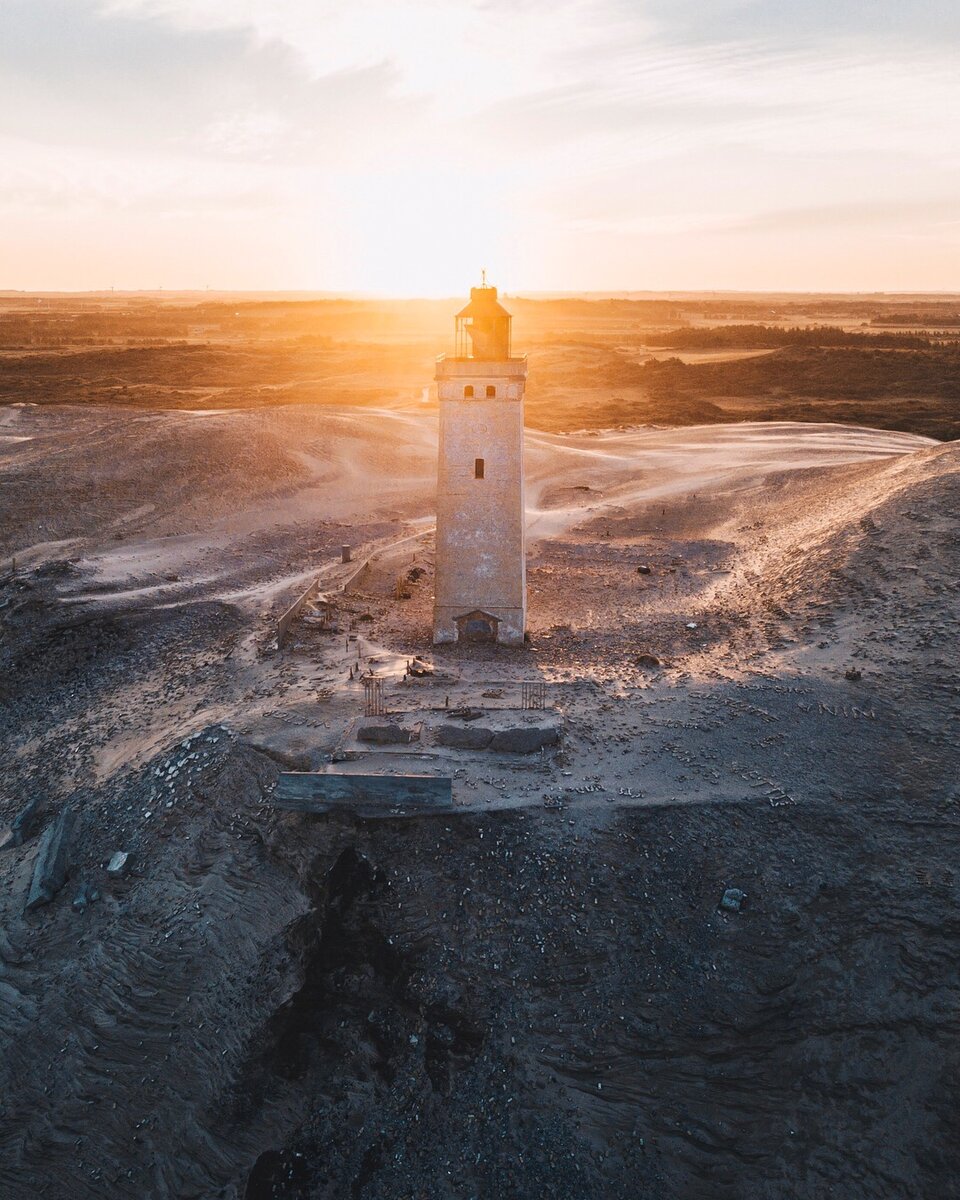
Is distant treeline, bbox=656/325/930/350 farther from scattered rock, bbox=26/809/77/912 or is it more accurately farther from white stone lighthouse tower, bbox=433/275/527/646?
scattered rock, bbox=26/809/77/912

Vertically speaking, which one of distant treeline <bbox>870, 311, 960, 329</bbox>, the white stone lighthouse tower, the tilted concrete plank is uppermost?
distant treeline <bbox>870, 311, 960, 329</bbox>

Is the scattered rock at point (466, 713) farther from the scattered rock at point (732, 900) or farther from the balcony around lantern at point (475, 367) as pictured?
the balcony around lantern at point (475, 367)

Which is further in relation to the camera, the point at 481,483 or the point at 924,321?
the point at 924,321

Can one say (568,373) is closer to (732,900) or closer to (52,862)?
(52,862)

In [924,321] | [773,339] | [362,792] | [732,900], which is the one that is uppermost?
[924,321]

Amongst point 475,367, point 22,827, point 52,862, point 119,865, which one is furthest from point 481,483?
point 22,827

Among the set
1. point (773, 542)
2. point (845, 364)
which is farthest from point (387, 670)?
point (845, 364)

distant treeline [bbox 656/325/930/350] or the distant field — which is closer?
the distant field

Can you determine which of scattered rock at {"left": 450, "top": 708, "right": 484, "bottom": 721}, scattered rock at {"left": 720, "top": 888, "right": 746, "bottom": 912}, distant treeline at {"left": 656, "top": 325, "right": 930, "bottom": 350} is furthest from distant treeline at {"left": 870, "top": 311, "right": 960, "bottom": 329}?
scattered rock at {"left": 720, "top": 888, "right": 746, "bottom": 912}
